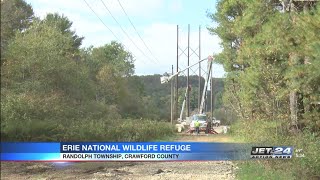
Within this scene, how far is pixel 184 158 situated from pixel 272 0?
267 inches

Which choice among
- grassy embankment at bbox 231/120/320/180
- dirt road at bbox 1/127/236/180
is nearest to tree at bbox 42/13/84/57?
dirt road at bbox 1/127/236/180

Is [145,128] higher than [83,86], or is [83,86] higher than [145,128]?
[83,86]

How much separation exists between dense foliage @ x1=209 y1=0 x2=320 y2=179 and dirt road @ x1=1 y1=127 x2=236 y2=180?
1.32 m

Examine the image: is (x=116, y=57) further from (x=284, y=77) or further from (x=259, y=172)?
(x=259, y=172)

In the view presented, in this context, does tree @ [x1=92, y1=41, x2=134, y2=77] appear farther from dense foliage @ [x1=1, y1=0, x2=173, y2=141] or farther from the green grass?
the green grass

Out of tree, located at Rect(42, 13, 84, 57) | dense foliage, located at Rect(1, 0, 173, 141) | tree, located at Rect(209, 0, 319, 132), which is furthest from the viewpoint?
tree, located at Rect(42, 13, 84, 57)

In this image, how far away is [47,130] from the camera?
11930 millimetres

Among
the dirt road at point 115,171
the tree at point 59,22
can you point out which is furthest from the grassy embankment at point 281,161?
the tree at point 59,22

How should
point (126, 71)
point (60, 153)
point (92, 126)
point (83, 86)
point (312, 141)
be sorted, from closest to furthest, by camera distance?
1. point (60, 153)
2. point (312, 141)
3. point (92, 126)
4. point (83, 86)
5. point (126, 71)

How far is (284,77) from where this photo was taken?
44.2 ft

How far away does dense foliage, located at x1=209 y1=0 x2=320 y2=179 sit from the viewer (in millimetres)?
11141

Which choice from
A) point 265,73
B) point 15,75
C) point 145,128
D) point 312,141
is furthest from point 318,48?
point 145,128

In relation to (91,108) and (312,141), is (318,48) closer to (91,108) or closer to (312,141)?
(312,141)

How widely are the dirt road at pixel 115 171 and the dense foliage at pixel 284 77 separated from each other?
132 cm
